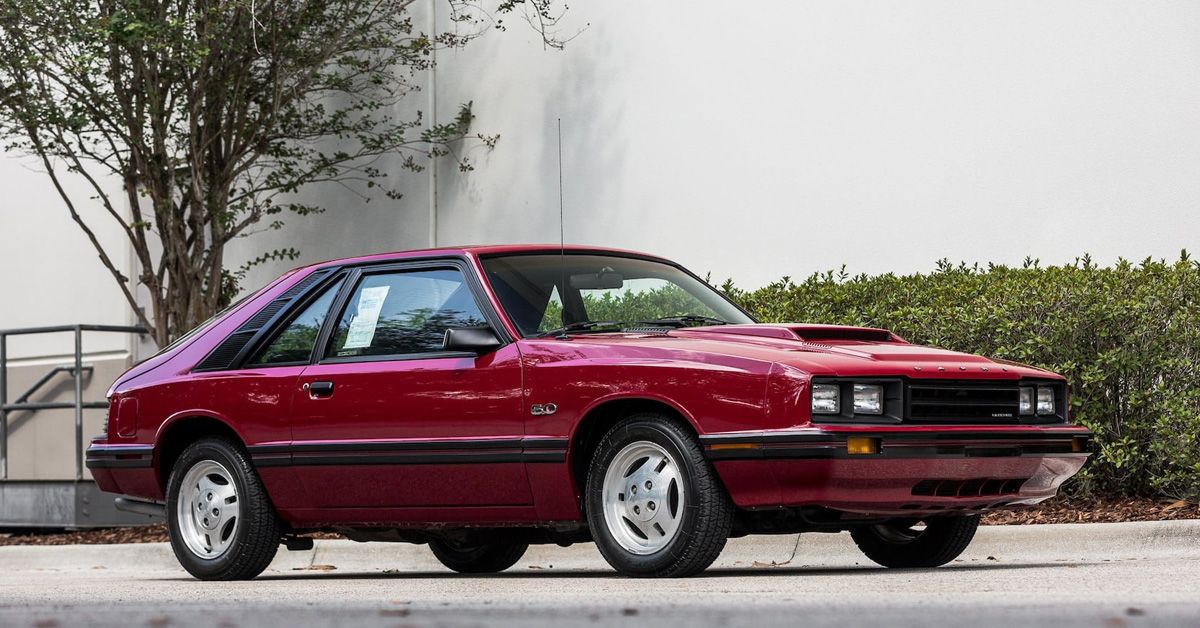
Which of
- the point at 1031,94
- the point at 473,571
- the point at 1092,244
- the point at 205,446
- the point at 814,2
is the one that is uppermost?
the point at 814,2

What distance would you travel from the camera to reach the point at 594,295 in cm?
825

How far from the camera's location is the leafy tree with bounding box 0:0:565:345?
1405cm

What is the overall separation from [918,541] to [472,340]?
2351mm

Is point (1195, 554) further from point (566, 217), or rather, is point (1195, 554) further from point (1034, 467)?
point (566, 217)

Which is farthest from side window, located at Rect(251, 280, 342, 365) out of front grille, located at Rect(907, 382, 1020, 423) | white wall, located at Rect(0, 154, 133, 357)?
white wall, located at Rect(0, 154, 133, 357)

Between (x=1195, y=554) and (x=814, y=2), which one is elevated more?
(x=814, y=2)

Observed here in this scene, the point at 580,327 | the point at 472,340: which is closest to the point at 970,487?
the point at 580,327

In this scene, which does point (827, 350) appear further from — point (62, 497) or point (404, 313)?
point (62, 497)

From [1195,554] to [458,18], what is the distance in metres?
8.96

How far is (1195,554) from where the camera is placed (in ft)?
28.5

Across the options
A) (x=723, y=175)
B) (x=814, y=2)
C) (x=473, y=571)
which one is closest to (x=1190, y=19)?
(x=814, y=2)

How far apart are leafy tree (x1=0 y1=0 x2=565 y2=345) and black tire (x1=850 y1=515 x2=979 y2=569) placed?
23.7ft

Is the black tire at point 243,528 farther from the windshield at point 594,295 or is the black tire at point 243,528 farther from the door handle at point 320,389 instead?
the windshield at point 594,295

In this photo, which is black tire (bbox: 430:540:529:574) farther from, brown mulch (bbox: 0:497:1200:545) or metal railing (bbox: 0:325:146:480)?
metal railing (bbox: 0:325:146:480)
